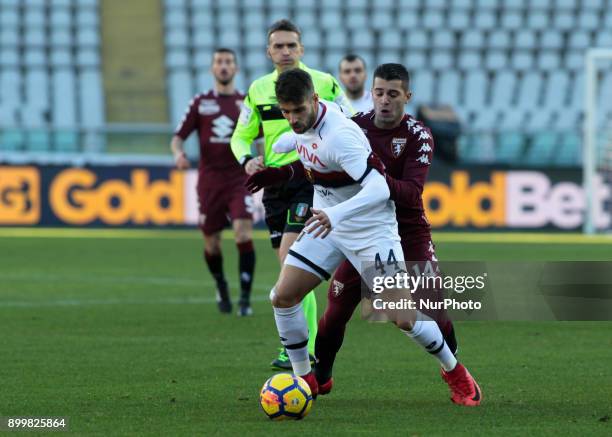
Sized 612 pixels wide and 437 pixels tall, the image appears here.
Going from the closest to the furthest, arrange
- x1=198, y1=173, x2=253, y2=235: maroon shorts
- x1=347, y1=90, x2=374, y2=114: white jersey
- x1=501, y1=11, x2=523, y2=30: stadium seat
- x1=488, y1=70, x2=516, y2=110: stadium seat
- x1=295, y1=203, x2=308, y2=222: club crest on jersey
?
x1=295, y1=203, x2=308, y2=222: club crest on jersey → x1=347, y1=90, x2=374, y2=114: white jersey → x1=198, y1=173, x2=253, y2=235: maroon shorts → x1=488, y1=70, x2=516, y2=110: stadium seat → x1=501, y1=11, x2=523, y2=30: stadium seat

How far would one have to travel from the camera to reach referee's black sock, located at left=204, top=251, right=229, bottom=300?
1142cm

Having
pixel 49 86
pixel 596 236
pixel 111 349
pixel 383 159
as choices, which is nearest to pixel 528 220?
pixel 596 236

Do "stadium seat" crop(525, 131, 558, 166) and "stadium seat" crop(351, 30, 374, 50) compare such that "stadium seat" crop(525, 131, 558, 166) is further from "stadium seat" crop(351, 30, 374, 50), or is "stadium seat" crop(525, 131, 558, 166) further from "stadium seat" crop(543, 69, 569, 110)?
"stadium seat" crop(351, 30, 374, 50)

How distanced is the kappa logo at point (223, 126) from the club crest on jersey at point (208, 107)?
80 mm

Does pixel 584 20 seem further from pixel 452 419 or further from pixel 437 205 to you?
pixel 452 419

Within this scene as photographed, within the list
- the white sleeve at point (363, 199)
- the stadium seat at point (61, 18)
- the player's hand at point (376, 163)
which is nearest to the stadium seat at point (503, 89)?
the stadium seat at point (61, 18)

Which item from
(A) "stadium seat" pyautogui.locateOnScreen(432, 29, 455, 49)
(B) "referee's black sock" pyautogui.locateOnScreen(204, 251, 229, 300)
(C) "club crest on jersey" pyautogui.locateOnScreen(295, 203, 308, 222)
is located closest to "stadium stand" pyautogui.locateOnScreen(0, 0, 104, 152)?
(A) "stadium seat" pyautogui.locateOnScreen(432, 29, 455, 49)

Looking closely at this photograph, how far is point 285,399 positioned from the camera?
239 inches

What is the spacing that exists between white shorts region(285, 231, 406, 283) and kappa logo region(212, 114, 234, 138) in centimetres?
533

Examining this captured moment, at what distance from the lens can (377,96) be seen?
6699 mm

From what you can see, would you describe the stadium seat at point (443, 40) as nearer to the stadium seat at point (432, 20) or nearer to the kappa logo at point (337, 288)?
the stadium seat at point (432, 20)

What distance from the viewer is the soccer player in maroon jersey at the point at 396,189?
659 centimetres

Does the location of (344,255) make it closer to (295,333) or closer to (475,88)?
(295,333)

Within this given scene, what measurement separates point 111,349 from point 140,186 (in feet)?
41.7
